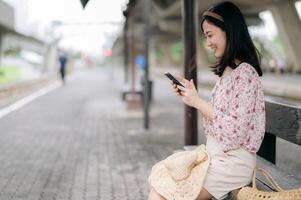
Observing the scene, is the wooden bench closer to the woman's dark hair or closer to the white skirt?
the white skirt

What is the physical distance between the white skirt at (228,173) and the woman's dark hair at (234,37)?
592 mm

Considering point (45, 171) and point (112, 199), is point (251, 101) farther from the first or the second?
point (45, 171)

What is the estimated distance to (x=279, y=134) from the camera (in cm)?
500

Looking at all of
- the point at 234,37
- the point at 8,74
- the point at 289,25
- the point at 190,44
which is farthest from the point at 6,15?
the point at 234,37

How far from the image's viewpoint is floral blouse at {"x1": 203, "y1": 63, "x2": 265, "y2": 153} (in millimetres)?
3457

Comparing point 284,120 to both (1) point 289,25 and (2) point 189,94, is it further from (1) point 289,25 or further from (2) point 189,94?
(1) point 289,25

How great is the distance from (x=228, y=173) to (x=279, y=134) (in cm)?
158

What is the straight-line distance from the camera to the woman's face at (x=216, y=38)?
11.9 ft

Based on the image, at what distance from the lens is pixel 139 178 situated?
6816 mm

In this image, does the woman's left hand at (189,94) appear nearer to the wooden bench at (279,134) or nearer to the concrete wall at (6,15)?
the wooden bench at (279,134)

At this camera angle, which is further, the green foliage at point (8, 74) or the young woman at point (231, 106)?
the green foliage at point (8, 74)

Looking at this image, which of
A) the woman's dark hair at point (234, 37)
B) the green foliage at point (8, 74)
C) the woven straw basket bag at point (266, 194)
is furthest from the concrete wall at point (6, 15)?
the woven straw basket bag at point (266, 194)

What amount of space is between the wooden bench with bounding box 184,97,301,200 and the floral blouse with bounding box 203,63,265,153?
0.52m

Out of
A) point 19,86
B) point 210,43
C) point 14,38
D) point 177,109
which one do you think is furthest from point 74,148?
point 14,38
